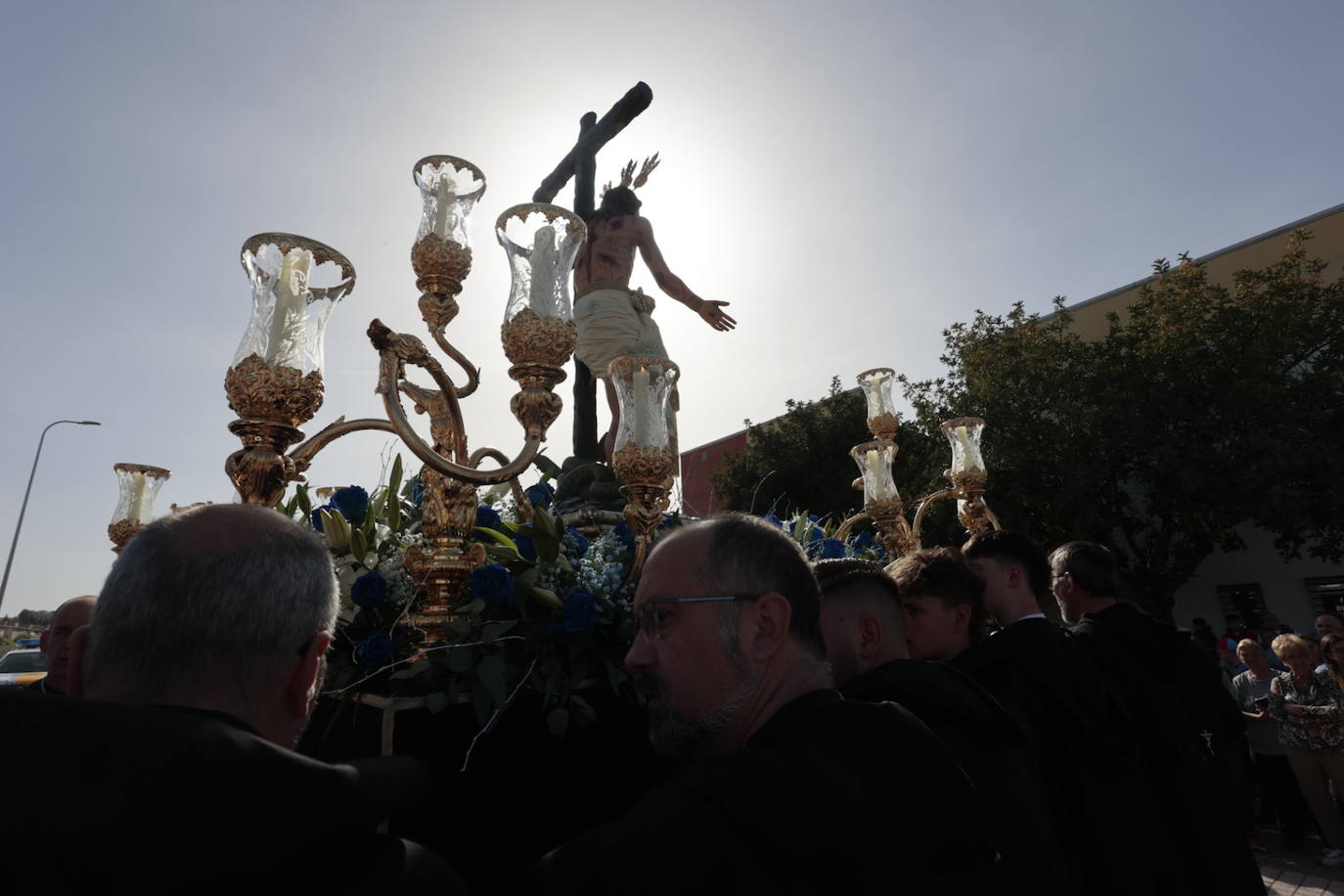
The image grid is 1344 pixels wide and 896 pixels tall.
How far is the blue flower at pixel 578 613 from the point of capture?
2.36 meters

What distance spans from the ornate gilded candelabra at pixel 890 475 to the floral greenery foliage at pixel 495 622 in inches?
105

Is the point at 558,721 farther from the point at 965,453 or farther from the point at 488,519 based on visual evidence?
the point at 965,453

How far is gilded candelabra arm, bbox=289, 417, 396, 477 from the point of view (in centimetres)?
281

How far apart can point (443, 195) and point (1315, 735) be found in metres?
7.62

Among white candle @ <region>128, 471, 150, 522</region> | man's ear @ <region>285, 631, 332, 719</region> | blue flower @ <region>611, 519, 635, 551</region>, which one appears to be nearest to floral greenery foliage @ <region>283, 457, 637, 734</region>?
blue flower @ <region>611, 519, 635, 551</region>

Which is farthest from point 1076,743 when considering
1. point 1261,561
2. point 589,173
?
point 1261,561

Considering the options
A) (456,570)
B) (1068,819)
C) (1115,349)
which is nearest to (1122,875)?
(1068,819)

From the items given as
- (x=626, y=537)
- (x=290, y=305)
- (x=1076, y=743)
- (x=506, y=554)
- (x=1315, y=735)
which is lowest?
(x=1315, y=735)

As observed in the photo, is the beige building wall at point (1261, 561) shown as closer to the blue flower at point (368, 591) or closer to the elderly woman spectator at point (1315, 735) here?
the elderly woman spectator at point (1315, 735)

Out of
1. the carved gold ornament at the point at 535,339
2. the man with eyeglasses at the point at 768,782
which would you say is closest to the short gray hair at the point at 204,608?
the man with eyeglasses at the point at 768,782

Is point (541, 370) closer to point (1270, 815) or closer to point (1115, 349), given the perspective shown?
point (1270, 815)

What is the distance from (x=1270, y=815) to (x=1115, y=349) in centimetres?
1147

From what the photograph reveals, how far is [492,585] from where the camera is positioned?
8.04ft

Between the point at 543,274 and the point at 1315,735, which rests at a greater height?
the point at 543,274
